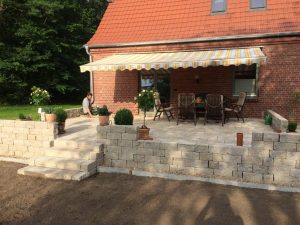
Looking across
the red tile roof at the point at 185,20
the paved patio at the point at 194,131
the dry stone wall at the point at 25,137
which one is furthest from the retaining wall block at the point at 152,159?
the red tile roof at the point at 185,20

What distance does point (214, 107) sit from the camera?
10312mm

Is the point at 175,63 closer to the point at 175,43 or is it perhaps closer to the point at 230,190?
the point at 175,43

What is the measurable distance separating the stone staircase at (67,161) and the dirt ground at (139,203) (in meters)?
0.25

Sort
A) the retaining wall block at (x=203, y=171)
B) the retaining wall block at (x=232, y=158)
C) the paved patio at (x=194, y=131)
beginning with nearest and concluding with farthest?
1. the retaining wall block at (x=232, y=158)
2. the retaining wall block at (x=203, y=171)
3. the paved patio at (x=194, y=131)

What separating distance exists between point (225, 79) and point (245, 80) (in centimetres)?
89

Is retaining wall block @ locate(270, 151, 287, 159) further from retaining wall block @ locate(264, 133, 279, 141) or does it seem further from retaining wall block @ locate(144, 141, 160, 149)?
retaining wall block @ locate(144, 141, 160, 149)

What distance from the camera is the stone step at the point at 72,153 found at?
724cm

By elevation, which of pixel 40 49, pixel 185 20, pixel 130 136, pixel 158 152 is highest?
pixel 40 49

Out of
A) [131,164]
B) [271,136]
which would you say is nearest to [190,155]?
[131,164]

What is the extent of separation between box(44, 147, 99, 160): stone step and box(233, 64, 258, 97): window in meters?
7.74

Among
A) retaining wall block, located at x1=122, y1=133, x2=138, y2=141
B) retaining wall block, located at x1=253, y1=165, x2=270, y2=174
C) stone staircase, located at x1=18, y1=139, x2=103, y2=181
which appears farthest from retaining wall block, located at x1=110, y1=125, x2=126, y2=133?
retaining wall block, located at x1=253, y1=165, x2=270, y2=174

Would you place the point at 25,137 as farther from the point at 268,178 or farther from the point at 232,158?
the point at 268,178

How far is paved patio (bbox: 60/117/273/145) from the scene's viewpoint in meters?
7.70

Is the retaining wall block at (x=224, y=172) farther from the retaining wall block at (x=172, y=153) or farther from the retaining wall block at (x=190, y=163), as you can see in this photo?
the retaining wall block at (x=172, y=153)
